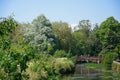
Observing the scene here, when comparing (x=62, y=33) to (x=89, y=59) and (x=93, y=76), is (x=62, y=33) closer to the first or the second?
(x=89, y=59)

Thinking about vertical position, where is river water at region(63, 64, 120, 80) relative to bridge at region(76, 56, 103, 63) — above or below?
below

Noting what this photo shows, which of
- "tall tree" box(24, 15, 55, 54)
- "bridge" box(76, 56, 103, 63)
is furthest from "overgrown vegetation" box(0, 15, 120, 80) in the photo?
"bridge" box(76, 56, 103, 63)

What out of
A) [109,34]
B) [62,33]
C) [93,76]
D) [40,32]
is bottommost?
[93,76]

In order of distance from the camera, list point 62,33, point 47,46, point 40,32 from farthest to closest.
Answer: point 62,33, point 40,32, point 47,46

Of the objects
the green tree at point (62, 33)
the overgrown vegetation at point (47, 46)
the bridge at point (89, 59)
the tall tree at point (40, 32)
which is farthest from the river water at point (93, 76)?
the bridge at point (89, 59)

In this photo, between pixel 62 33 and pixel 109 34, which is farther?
pixel 109 34

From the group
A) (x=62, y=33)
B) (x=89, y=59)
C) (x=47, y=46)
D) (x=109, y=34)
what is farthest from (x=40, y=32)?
(x=109, y=34)

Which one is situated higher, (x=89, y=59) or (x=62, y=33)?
(x=62, y=33)

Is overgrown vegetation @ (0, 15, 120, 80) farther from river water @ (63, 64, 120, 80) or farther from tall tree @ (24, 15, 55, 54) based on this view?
river water @ (63, 64, 120, 80)

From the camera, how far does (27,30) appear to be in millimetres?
45062

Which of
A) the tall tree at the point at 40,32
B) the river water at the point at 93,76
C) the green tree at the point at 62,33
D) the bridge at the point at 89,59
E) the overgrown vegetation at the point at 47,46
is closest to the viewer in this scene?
the overgrown vegetation at the point at 47,46

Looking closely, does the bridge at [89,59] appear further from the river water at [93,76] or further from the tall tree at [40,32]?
the river water at [93,76]

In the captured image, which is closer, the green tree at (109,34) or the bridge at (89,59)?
the bridge at (89,59)

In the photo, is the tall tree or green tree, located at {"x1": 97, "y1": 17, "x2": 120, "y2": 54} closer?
the tall tree
